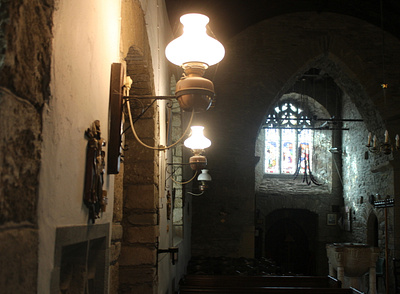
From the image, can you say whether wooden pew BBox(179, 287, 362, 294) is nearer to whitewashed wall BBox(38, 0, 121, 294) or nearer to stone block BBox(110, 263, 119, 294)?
stone block BBox(110, 263, 119, 294)

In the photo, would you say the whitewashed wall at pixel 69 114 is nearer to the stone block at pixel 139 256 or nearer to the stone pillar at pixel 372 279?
the stone block at pixel 139 256

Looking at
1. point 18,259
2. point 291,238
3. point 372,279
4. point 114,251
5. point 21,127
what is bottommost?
point 372,279

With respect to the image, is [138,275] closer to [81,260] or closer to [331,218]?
[81,260]

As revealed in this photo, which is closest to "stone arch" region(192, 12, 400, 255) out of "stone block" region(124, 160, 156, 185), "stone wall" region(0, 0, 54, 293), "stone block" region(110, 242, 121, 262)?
"stone block" region(124, 160, 156, 185)

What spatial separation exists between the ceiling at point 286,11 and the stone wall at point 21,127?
25.3ft

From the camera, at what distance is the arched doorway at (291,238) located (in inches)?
565

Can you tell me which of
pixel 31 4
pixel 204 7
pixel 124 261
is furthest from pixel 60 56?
pixel 204 7

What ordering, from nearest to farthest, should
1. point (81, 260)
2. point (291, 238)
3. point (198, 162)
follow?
point (81, 260) → point (198, 162) → point (291, 238)

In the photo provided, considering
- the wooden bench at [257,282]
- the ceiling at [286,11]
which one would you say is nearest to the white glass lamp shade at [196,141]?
the wooden bench at [257,282]

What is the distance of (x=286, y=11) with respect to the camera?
10570 mm

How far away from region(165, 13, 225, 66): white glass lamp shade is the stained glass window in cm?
1203

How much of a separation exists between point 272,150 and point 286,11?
5165 millimetres

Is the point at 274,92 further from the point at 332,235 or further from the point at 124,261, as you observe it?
the point at 124,261

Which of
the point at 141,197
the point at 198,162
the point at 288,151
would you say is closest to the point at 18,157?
the point at 141,197
